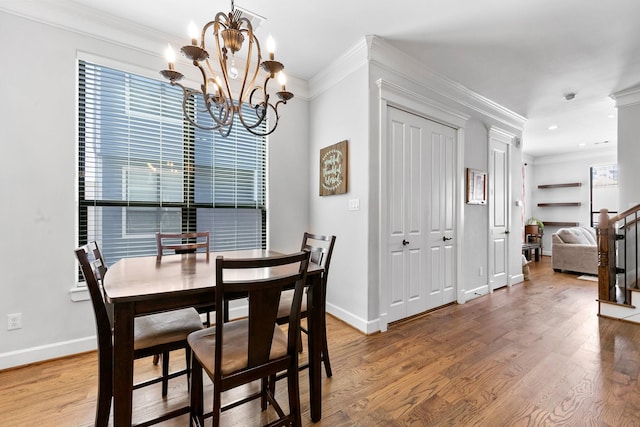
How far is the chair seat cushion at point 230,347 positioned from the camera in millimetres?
1231

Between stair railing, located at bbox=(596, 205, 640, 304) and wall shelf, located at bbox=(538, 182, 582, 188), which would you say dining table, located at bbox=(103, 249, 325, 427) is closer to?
stair railing, located at bbox=(596, 205, 640, 304)

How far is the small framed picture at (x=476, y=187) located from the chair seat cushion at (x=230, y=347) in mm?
3233

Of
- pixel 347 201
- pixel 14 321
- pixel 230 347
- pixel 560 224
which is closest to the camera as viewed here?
pixel 230 347

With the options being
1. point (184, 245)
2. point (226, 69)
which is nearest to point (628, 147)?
point (226, 69)

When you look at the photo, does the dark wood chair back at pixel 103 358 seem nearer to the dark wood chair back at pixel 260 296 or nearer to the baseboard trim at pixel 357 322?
the dark wood chair back at pixel 260 296

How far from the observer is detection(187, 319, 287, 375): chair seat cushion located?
4.04ft

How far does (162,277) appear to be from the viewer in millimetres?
1492

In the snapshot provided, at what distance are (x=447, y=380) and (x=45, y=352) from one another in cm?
302

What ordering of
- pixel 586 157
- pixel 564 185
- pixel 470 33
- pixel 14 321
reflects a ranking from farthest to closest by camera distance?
pixel 564 185 → pixel 586 157 → pixel 470 33 → pixel 14 321

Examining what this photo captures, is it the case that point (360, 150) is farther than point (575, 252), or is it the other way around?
point (575, 252)

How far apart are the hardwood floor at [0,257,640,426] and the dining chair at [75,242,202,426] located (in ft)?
1.40

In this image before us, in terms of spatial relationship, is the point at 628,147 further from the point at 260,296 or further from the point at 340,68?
the point at 260,296

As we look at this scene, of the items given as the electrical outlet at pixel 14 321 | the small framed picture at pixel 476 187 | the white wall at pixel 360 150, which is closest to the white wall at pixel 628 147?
the small framed picture at pixel 476 187

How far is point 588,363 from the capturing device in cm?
217
